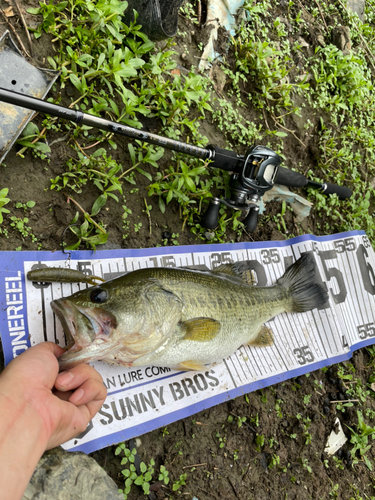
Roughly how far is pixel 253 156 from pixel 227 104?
90 cm

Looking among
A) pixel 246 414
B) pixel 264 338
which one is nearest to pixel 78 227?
pixel 264 338

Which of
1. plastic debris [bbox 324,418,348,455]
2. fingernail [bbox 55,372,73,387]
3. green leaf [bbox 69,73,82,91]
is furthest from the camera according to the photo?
plastic debris [bbox 324,418,348,455]

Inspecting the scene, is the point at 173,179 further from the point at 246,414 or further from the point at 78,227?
the point at 246,414

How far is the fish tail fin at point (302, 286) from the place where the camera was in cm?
333

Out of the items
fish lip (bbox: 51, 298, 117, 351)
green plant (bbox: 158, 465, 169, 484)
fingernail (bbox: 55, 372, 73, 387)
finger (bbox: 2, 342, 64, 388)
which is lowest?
green plant (bbox: 158, 465, 169, 484)

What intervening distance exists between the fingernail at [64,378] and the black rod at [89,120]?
5.26 feet

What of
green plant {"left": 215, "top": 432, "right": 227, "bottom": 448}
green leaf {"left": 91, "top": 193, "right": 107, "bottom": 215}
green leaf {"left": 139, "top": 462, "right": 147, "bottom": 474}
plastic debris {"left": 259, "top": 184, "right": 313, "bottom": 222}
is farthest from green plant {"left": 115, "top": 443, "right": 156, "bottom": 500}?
plastic debris {"left": 259, "top": 184, "right": 313, "bottom": 222}

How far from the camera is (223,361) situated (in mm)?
3078

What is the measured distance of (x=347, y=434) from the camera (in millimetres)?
3619

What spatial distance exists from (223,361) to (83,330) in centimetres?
147

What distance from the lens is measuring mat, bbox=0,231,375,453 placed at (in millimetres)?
2443

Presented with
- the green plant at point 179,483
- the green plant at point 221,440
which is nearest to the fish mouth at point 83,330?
the green plant at point 179,483

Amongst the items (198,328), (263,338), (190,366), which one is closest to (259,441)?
(263,338)

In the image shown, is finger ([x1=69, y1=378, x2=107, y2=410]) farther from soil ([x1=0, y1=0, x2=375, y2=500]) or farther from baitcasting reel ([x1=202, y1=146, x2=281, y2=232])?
baitcasting reel ([x1=202, y1=146, x2=281, y2=232])
